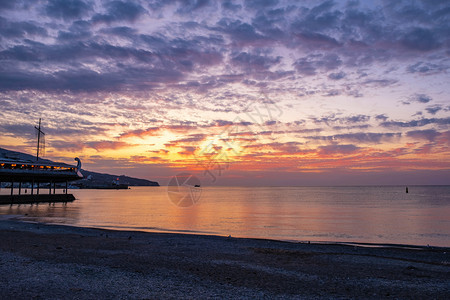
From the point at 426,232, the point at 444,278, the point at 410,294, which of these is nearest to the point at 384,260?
the point at 444,278

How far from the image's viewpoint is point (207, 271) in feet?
49.7

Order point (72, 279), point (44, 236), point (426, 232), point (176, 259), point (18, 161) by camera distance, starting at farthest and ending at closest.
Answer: point (18, 161), point (426, 232), point (44, 236), point (176, 259), point (72, 279)

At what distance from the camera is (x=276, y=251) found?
21.5 m

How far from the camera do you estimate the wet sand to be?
11883mm

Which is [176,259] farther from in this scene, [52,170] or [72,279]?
[52,170]

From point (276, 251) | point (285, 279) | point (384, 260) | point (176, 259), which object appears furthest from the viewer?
point (276, 251)

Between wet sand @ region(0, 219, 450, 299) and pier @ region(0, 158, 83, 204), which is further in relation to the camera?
pier @ region(0, 158, 83, 204)

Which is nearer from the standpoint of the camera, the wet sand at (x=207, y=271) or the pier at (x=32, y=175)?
the wet sand at (x=207, y=271)

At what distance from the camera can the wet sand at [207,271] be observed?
468 inches

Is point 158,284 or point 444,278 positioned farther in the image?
point 444,278

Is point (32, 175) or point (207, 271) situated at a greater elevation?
point (32, 175)

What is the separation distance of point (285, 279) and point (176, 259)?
6305mm

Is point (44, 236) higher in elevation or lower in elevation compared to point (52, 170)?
lower

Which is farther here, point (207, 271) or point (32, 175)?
point (32, 175)
